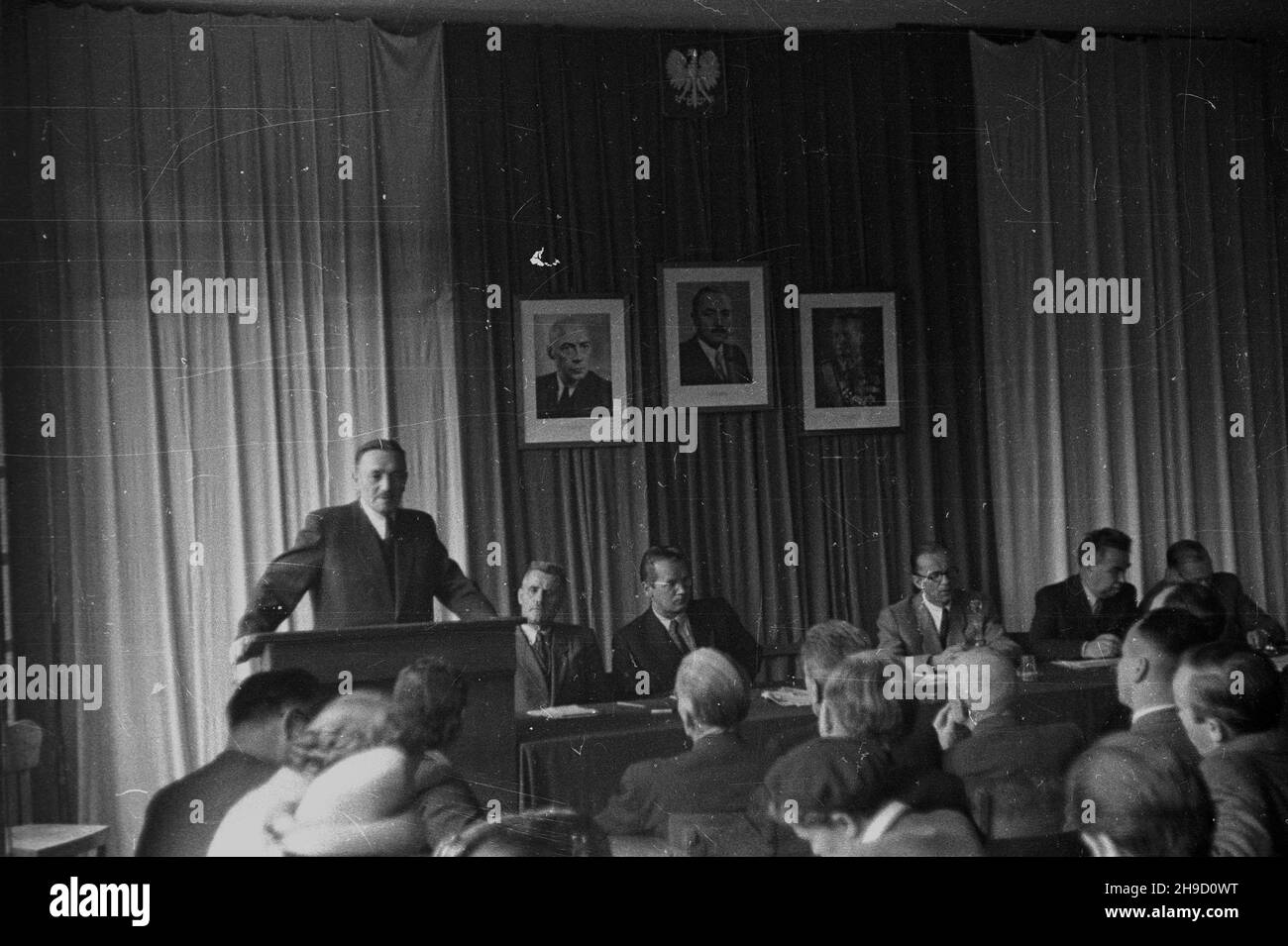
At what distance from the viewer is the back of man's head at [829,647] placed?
3.58m

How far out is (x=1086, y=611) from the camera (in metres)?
3.61

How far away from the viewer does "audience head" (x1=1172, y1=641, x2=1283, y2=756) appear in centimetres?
360

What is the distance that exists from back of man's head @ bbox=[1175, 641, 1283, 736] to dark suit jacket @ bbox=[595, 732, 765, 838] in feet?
3.98

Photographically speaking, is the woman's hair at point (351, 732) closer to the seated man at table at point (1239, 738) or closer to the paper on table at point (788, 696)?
the paper on table at point (788, 696)

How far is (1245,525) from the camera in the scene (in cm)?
369

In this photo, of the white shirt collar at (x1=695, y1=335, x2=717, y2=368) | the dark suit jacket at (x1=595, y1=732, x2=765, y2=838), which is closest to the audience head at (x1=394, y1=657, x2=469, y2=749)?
the dark suit jacket at (x1=595, y1=732, x2=765, y2=838)

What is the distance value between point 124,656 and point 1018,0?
302 centimetres

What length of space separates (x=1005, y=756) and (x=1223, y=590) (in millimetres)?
772

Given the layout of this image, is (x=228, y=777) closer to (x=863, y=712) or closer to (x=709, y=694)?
(x=709, y=694)

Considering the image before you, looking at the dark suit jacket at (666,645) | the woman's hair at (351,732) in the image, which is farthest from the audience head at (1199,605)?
the woman's hair at (351,732)

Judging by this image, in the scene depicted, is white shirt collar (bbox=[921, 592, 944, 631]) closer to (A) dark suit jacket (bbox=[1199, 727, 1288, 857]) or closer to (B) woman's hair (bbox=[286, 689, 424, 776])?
(A) dark suit jacket (bbox=[1199, 727, 1288, 857])

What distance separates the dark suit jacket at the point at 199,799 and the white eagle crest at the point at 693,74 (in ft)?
6.93

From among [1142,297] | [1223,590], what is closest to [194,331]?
[1142,297]
